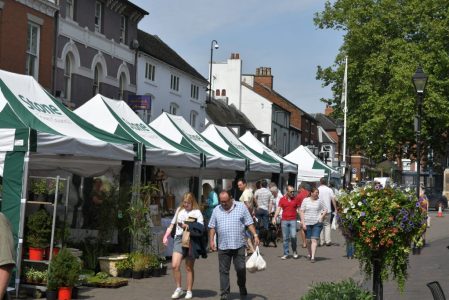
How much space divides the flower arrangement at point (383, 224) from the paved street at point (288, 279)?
3662 millimetres

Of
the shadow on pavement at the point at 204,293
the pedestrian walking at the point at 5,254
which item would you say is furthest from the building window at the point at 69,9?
the pedestrian walking at the point at 5,254

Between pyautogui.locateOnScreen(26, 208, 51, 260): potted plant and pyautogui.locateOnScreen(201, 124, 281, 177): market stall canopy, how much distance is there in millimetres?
11396

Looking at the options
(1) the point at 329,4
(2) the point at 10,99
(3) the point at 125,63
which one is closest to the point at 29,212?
(2) the point at 10,99

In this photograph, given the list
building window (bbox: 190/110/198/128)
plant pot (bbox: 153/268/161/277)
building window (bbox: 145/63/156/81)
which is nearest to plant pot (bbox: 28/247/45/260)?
plant pot (bbox: 153/268/161/277)

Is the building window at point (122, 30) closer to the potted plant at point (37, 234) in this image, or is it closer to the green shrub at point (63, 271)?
the potted plant at point (37, 234)

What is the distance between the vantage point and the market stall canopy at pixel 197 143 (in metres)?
19.7

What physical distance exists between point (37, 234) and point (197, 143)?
935 cm

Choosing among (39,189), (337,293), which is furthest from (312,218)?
(337,293)

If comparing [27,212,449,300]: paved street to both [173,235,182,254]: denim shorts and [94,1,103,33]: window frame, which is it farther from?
[94,1,103,33]: window frame

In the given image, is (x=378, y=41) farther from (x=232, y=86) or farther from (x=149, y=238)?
(x=149, y=238)

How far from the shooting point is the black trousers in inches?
441

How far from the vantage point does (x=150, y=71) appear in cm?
3897

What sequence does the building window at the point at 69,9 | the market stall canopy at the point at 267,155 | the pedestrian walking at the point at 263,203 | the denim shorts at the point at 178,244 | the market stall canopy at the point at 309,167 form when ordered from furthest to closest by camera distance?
the market stall canopy at the point at 309,167 < the building window at the point at 69,9 < the market stall canopy at the point at 267,155 < the pedestrian walking at the point at 263,203 < the denim shorts at the point at 178,244

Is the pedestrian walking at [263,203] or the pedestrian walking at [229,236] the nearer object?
the pedestrian walking at [229,236]
